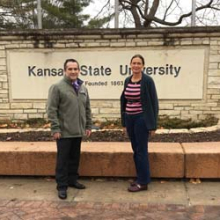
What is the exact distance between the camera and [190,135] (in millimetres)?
5914

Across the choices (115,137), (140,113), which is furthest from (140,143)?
(115,137)

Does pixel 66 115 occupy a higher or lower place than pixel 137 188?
higher

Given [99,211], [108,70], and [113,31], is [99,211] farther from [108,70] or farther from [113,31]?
[113,31]

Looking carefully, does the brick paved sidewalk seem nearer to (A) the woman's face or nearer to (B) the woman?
(B) the woman

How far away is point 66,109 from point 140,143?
0.98m

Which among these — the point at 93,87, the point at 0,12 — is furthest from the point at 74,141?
the point at 0,12

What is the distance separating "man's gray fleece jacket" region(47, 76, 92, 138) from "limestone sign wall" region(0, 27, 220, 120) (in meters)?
3.19

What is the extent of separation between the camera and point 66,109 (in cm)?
401

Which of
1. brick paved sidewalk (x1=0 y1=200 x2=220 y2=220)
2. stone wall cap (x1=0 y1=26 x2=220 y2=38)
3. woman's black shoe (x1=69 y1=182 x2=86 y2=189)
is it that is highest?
stone wall cap (x1=0 y1=26 x2=220 y2=38)

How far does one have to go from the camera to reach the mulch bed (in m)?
5.62

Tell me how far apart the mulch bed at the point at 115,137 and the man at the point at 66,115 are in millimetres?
1520

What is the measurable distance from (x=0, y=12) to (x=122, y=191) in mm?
14851

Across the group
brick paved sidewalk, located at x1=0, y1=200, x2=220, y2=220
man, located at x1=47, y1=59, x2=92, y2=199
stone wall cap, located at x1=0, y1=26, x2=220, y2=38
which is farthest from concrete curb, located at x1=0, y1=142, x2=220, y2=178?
stone wall cap, located at x1=0, y1=26, x2=220, y2=38

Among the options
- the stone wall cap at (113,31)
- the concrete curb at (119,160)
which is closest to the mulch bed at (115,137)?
the concrete curb at (119,160)
